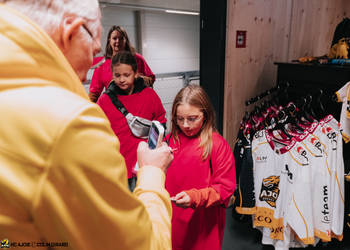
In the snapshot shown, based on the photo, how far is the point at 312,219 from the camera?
5.87ft

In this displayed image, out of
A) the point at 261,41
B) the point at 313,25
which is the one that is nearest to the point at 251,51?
the point at 261,41

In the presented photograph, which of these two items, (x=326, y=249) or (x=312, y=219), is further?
(x=326, y=249)

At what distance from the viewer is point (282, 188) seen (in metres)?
1.87

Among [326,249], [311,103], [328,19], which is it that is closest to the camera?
[311,103]

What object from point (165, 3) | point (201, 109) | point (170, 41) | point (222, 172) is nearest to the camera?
point (222, 172)

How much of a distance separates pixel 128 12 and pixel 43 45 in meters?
5.95

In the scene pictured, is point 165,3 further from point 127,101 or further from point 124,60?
point 127,101

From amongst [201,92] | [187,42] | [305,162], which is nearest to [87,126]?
[201,92]

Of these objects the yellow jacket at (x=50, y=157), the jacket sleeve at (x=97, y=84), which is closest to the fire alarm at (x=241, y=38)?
the jacket sleeve at (x=97, y=84)

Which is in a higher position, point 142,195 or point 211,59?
point 211,59

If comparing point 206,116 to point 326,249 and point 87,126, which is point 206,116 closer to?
point 87,126

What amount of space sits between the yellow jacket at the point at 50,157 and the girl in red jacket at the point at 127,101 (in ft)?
5.68

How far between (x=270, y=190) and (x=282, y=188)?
9cm

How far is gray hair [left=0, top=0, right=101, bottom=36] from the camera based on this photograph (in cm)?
46
